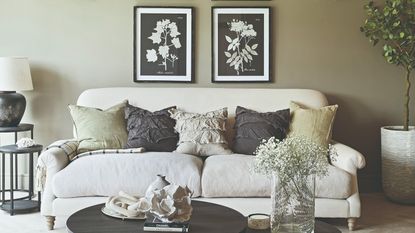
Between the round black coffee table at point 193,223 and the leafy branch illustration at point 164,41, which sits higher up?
the leafy branch illustration at point 164,41

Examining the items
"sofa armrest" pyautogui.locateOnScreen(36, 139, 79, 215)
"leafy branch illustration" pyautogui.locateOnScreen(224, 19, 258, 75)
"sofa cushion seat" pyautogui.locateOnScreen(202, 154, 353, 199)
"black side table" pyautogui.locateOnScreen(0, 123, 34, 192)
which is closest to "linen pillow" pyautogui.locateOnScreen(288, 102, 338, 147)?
"sofa cushion seat" pyautogui.locateOnScreen(202, 154, 353, 199)

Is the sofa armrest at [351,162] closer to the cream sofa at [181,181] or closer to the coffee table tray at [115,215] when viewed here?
the cream sofa at [181,181]

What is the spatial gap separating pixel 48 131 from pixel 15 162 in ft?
1.29

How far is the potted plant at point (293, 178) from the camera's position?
8.86 feet

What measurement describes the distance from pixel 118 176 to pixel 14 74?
1.46 m

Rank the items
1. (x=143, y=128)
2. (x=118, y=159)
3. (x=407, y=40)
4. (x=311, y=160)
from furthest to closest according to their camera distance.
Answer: (x=407, y=40), (x=143, y=128), (x=118, y=159), (x=311, y=160)

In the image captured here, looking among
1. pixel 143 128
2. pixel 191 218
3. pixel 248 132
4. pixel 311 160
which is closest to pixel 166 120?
pixel 143 128

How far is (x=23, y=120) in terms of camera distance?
203 inches

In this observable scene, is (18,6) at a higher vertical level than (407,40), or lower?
higher

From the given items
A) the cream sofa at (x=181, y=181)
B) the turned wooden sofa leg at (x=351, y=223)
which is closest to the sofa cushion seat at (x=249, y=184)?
the cream sofa at (x=181, y=181)

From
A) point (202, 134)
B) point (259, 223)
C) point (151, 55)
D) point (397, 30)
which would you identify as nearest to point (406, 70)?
point (397, 30)

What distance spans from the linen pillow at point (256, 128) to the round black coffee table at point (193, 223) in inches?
53.0

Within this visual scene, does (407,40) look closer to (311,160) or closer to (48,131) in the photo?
(311,160)

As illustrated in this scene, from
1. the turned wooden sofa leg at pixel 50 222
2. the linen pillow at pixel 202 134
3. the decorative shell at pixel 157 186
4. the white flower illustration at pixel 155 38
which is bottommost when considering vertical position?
the turned wooden sofa leg at pixel 50 222
